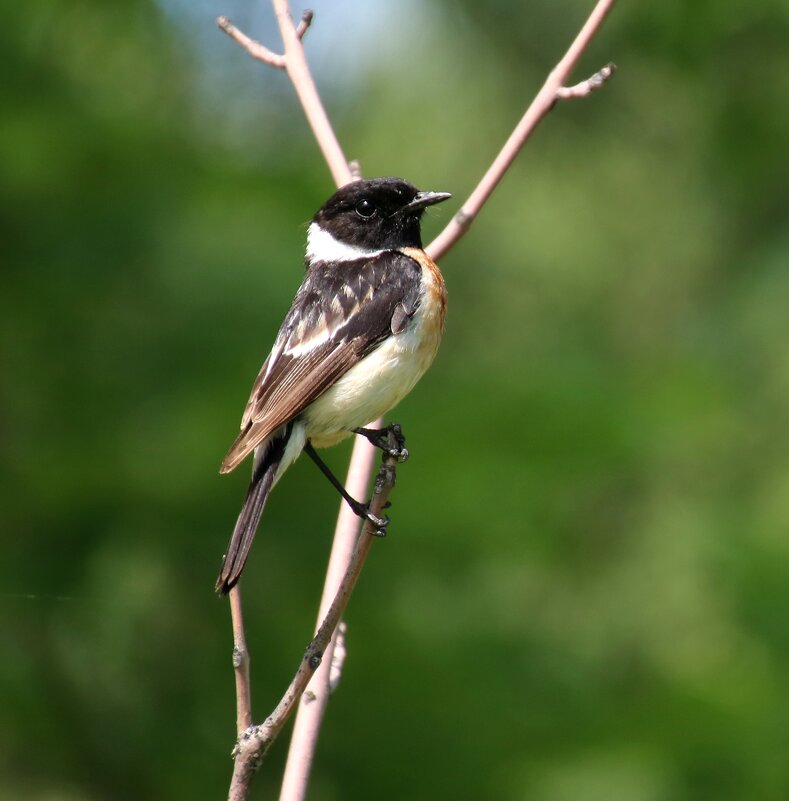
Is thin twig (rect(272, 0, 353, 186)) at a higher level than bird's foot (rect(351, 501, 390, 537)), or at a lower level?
higher

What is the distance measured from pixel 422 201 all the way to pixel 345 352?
0.73 meters

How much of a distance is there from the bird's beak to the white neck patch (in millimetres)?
174

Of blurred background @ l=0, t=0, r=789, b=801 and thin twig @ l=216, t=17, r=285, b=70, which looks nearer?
thin twig @ l=216, t=17, r=285, b=70

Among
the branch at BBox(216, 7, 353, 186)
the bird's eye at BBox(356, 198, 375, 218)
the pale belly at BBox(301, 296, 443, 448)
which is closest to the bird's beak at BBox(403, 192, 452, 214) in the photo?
the bird's eye at BBox(356, 198, 375, 218)

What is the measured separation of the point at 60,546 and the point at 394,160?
31.8 feet

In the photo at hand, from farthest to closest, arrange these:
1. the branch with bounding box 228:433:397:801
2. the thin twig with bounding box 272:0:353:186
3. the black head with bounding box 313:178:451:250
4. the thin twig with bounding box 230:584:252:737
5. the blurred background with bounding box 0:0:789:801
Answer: the blurred background with bounding box 0:0:789:801 → the black head with bounding box 313:178:451:250 → the thin twig with bounding box 272:0:353:186 → the thin twig with bounding box 230:584:252:737 → the branch with bounding box 228:433:397:801

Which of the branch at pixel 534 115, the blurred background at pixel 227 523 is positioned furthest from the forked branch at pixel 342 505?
the blurred background at pixel 227 523

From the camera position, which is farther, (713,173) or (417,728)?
(713,173)

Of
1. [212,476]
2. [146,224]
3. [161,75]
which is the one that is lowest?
[212,476]

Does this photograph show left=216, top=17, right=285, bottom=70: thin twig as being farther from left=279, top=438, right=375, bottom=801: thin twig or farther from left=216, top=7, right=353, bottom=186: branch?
left=279, top=438, right=375, bottom=801: thin twig

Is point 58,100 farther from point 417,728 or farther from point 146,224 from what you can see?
point 417,728

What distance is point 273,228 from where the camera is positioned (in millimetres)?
4953

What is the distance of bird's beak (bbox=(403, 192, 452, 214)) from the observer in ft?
13.3

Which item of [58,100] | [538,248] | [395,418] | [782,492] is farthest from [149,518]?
[538,248]
